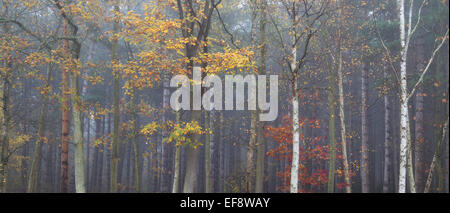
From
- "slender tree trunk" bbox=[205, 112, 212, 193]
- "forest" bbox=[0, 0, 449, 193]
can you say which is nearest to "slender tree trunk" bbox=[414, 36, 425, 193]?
"forest" bbox=[0, 0, 449, 193]

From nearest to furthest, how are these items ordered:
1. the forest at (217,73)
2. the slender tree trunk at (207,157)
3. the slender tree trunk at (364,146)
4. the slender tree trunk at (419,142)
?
the forest at (217,73) → the slender tree trunk at (419,142) → the slender tree trunk at (364,146) → the slender tree trunk at (207,157)

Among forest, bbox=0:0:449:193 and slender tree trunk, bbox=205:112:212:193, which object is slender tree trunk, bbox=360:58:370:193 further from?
slender tree trunk, bbox=205:112:212:193

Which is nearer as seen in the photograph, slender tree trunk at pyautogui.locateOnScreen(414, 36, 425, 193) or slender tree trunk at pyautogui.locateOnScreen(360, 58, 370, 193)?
slender tree trunk at pyautogui.locateOnScreen(414, 36, 425, 193)

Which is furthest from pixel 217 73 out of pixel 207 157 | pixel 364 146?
pixel 364 146

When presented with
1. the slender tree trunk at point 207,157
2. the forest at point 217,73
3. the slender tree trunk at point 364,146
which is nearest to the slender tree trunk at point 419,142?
the forest at point 217,73

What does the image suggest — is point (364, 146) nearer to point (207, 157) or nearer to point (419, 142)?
point (419, 142)

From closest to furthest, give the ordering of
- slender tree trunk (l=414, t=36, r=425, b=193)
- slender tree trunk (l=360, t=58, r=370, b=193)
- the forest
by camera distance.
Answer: the forest, slender tree trunk (l=414, t=36, r=425, b=193), slender tree trunk (l=360, t=58, r=370, b=193)

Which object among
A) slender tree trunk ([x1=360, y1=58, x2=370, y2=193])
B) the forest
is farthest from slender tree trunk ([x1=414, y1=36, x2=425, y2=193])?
slender tree trunk ([x1=360, y1=58, x2=370, y2=193])

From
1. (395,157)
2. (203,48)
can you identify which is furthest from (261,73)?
(395,157)

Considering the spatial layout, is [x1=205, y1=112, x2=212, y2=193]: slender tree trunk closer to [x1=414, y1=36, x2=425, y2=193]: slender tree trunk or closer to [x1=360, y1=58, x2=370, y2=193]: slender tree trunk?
[x1=360, y1=58, x2=370, y2=193]: slender tree trunk

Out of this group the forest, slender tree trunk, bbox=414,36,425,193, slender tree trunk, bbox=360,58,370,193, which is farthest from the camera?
slender tree trunk, bbox=360,58,370,193

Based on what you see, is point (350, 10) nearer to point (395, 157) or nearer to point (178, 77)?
point (178, 77)

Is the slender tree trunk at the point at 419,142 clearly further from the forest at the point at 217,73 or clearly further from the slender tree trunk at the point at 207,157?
the slender tree trunk at the point at 207,157

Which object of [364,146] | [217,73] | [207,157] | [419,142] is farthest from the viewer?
[207,157]
